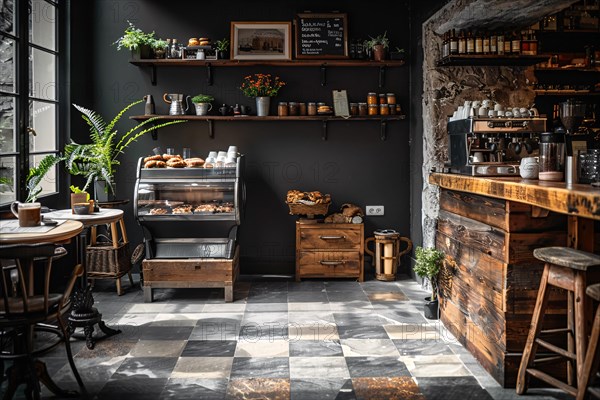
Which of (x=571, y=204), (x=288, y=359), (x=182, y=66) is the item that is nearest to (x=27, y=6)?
(x=182, y=66)

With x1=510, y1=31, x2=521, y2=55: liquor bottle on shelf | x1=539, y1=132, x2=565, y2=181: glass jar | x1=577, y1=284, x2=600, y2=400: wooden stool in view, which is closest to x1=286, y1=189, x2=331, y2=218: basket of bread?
x1=510, y1=31, x2=521, y2=55: liquor bottle on shelf

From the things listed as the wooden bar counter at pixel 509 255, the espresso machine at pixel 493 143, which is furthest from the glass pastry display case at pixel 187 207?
the wooden bar counter at pixel 509 255

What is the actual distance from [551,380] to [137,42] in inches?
193

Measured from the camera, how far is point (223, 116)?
5.91m

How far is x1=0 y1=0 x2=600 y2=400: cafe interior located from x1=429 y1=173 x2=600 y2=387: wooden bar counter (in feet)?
0.04

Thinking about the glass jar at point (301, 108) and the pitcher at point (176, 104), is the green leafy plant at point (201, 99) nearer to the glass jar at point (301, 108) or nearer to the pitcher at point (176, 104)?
the pitcher at point (176, 104)

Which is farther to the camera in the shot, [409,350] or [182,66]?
[182,66]

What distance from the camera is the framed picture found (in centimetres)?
596

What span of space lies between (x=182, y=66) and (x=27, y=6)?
5.45 feet

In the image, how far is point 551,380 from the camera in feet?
9.09

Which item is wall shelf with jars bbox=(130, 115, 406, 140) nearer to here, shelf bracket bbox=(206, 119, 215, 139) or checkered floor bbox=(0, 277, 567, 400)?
shelf bracket bbox=(206, 119, 215, 139)

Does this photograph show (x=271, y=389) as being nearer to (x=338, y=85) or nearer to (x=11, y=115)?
(x=11, y=115)

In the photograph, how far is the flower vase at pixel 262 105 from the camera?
5.91m

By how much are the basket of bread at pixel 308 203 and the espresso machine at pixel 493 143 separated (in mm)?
1784
